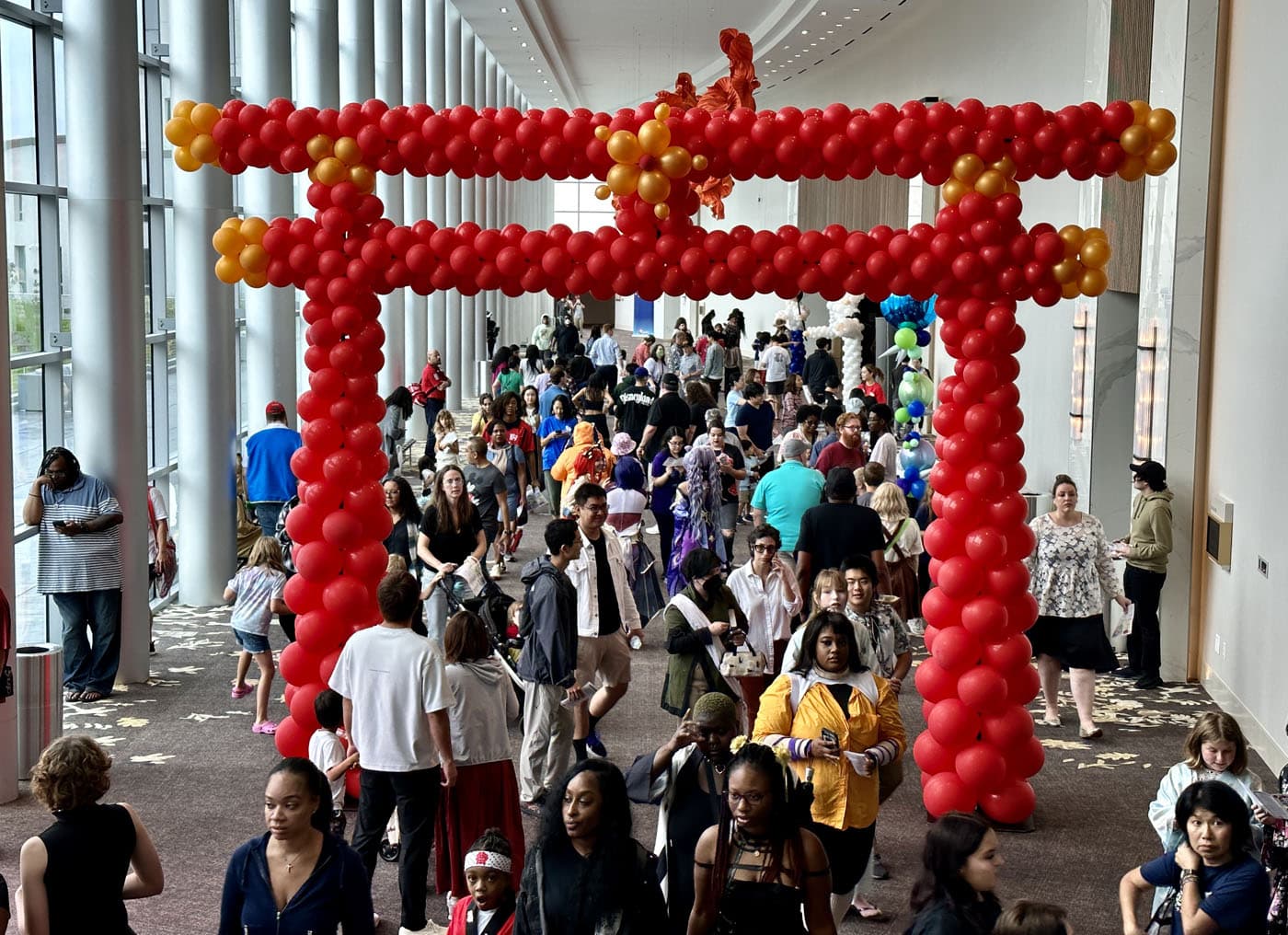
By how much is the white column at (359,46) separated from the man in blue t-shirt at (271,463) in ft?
24.2

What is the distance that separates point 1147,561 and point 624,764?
13.6 ft

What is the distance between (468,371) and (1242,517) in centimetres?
2323

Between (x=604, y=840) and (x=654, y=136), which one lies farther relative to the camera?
(x=654, y=136)

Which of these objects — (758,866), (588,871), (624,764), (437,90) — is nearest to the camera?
(588,871)

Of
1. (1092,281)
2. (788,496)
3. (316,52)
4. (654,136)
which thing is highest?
(316,52)

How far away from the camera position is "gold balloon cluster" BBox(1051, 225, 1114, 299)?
8.03m

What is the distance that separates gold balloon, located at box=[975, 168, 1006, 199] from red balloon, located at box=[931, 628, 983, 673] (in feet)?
7.36

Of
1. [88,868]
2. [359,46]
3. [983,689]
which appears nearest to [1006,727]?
[983,689]

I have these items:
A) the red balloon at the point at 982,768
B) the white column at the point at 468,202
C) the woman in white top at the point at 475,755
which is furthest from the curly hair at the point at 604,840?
the white column at the point at 468,202

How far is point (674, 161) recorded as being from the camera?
7934 millimetres

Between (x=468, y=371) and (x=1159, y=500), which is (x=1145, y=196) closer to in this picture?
(x=1159, y=500)

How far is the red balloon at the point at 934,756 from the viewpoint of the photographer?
8211 millimetres

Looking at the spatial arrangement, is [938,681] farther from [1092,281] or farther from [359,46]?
[359,46]

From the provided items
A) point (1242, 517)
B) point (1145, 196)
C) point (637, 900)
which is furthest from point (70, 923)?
point (1145, 196)
